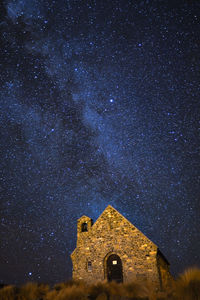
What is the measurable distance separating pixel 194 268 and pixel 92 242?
1178 centimetres

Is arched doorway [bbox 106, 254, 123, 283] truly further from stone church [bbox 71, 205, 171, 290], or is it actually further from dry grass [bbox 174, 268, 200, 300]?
dry grass [bbox 174, 268, 200, 300]

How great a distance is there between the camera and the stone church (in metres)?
15.4

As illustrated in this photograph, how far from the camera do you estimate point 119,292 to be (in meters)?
7.46

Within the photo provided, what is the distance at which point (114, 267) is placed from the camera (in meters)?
17.8

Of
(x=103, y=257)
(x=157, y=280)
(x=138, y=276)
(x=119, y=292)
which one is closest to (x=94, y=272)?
(x=103, y=257)

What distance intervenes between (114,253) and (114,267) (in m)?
1.94

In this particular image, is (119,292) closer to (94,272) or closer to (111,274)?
(94,272)

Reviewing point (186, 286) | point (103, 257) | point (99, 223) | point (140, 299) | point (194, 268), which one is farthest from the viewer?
point (99, 223)

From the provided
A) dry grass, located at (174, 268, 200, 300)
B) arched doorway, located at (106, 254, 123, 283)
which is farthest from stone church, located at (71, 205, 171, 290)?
dry grass, located at (174, 268, 200, 300)

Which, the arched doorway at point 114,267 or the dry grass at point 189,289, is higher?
the dry grass at point 189,289

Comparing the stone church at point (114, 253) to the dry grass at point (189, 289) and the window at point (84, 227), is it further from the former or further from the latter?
the dry grass at point (189, 289)

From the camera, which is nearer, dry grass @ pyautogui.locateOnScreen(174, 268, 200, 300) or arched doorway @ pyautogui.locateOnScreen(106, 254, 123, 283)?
dry grass @ pyautogui.locateOnScreen(174, 268, 200, 300)

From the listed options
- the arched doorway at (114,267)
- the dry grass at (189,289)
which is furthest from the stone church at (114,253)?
the dry grass at (189,289)

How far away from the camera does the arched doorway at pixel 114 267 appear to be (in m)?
16.8
